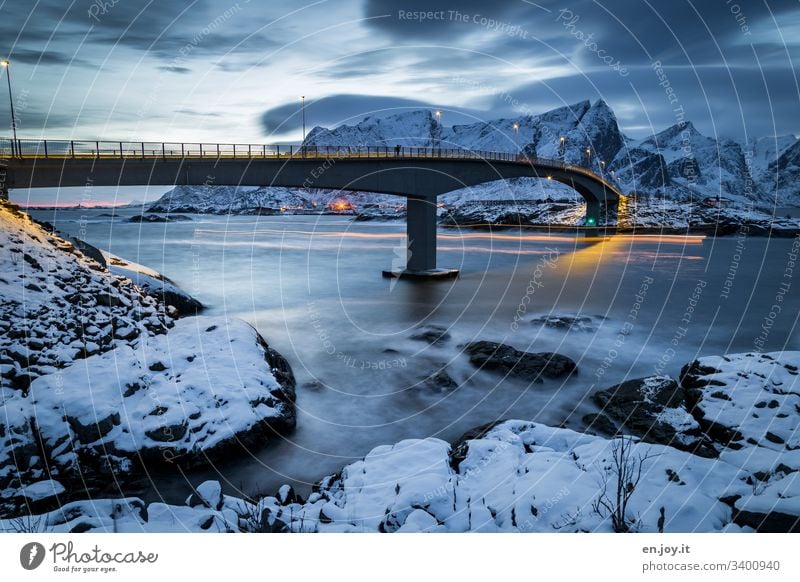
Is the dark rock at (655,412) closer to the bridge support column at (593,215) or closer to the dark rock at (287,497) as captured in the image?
the dark rock at (287,497)

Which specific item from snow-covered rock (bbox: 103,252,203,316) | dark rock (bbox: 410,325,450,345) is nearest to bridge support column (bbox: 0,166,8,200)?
snow-covered rock (bbox: 103,252,203,316)

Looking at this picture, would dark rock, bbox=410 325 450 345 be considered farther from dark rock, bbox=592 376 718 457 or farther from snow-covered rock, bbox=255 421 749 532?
snow-covered rock, bbox=255 421 749 532

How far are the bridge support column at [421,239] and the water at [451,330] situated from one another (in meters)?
2.26

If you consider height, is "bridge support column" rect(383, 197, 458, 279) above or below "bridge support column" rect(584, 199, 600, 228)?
below

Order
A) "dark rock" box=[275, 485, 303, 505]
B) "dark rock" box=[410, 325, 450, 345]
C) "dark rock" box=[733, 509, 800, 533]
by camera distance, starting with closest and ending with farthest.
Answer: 1. "dark rock" box=[733, 509, 800, 533]
2. "dark rock" box=[275, 485, 303, 505]
3. "dark rock" box=[410, 325, 450, 345]

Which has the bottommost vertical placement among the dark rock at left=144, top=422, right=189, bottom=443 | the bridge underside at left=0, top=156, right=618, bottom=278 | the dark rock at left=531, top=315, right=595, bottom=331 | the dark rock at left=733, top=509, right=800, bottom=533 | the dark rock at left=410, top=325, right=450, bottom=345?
the dark rock at left=144, top=422, right=189, bottom=443

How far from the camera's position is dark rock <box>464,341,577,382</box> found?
691 inches

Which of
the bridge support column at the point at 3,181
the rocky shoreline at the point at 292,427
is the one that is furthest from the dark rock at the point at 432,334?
the bridge support column at the point at 3,181

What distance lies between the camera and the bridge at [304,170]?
87.5 feet

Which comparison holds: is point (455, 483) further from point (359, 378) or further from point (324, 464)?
point (359, 378)

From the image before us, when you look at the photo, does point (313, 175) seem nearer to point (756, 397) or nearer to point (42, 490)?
point (42, 490)

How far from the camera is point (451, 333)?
24.2 meters

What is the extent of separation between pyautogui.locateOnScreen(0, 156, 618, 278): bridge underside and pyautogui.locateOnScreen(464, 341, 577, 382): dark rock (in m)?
20.4

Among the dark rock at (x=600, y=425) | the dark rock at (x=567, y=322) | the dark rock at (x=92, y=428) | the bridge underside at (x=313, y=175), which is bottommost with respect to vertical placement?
the dark rock at (x=600, y=425)
